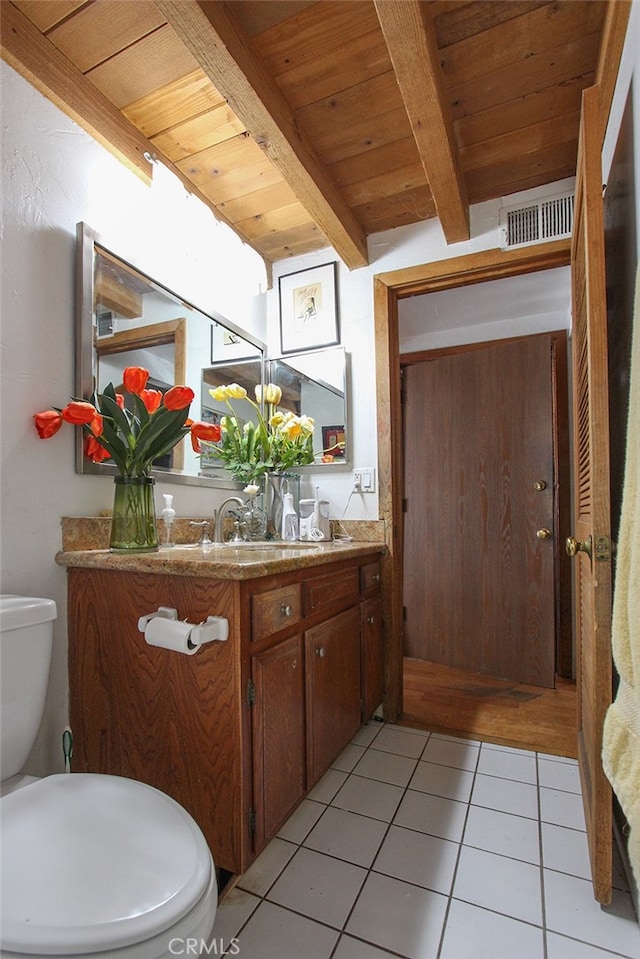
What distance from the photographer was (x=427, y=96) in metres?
1.33

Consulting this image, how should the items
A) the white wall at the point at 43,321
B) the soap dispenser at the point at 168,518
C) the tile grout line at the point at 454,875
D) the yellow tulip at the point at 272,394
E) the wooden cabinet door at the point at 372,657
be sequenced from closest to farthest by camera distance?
the tile grout line at the point at 454,875
the white wall at the point at 43,321
the soap dispenser at the point at 168,518
the wooden cabinet door at the point at 372,657
the yellow tulip at the point at 272,394

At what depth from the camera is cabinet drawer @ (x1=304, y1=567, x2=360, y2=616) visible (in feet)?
4.60

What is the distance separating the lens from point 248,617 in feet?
3.63

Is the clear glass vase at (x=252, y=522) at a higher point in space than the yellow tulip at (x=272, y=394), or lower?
lower

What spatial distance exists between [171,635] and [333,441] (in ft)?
4.34

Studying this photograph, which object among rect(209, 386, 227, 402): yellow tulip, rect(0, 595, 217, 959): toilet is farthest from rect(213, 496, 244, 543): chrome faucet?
rect(0, 595, 217, 959): toilet

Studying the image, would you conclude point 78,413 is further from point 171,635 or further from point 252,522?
point 252,522

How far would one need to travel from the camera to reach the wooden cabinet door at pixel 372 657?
5.87 feet

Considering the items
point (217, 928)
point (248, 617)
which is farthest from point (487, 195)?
point (217, 928)

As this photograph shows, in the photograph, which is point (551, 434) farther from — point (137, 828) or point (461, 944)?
point (137, 828)

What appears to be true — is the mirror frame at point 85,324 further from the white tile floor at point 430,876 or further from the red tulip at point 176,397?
the white tile floor at point 430,876

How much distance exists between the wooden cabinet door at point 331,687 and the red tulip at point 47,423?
918 millimetres

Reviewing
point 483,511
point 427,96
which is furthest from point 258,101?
point 483,511

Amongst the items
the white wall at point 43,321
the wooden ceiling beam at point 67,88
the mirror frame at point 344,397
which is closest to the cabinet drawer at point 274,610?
the white wall at point 43,321
